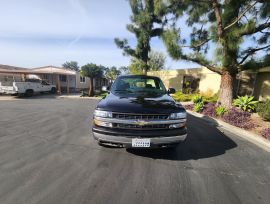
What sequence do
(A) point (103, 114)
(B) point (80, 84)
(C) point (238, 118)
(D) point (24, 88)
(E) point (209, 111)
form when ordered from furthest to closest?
(B) point (80, 84)
(D) point (24, 88)
(E) point (209, 111)
(C) point (238, 118)
(A) point (103, 114)

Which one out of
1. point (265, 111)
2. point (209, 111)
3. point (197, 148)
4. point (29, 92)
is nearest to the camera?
point (197, 148)

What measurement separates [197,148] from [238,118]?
152 inches

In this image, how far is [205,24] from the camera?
955 centimetres

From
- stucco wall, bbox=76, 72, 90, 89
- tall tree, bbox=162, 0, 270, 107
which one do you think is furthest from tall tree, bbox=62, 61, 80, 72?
tall tree, bbox=162, 0, 270, 107

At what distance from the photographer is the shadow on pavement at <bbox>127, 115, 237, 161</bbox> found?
3.99 metres

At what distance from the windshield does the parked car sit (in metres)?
15.1

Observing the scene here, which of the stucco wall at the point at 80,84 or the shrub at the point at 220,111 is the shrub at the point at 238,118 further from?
the stucco wall at the point at 80,84

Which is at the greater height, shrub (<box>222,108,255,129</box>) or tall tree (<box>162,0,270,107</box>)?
tall tree (<box>162,0,270,107</box>)

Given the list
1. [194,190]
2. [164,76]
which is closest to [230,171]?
[194,190]

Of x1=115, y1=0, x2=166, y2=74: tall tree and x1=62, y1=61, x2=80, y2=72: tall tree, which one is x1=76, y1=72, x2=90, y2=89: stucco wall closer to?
x1=115, y1=0, x2=166, y2=74: tall tree

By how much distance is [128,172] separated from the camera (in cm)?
328

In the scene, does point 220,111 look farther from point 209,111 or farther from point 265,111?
point 265,111

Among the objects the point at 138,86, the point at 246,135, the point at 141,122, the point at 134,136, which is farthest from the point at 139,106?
the point at 246,135

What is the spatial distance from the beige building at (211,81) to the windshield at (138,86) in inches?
408
